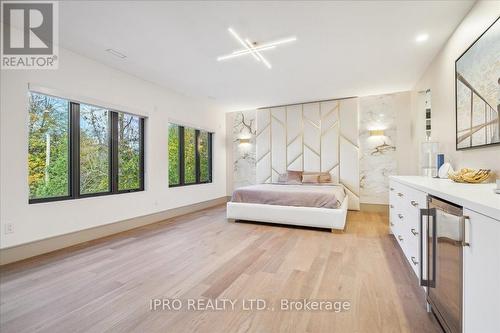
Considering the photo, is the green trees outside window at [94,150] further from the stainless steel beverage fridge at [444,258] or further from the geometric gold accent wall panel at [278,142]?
the stainless steel beverage fridge at [444,258]

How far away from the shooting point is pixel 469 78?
2043mm

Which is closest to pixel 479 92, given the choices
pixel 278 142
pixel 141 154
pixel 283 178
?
pixel 283 178

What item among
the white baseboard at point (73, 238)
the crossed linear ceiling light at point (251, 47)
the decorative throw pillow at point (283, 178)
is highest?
the crossed linear ceiling light at point (251, 47)

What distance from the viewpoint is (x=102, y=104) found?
10.8 feet

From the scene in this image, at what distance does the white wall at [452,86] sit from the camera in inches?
72.3

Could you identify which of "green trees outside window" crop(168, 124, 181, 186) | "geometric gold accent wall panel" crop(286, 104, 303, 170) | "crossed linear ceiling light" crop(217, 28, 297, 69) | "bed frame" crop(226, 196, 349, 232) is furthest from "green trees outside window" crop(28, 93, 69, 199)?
"geometric gold accent wall panel" crop(286, 104, 303, 170)

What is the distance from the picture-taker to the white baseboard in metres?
2.42

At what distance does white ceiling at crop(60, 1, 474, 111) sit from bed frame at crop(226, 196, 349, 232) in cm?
226

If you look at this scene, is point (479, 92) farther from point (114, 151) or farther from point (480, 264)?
point (114, 151)

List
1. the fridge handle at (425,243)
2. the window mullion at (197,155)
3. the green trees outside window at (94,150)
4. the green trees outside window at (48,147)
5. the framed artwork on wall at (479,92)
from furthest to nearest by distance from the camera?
the window mullion at (197,155) < the green trees outside window at (94,150) < the green trees outside window at (48,147) < the framed artwork on wall at (479,92) < the fridge handle at (425,243)

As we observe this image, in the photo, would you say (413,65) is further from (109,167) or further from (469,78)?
(109,167)
